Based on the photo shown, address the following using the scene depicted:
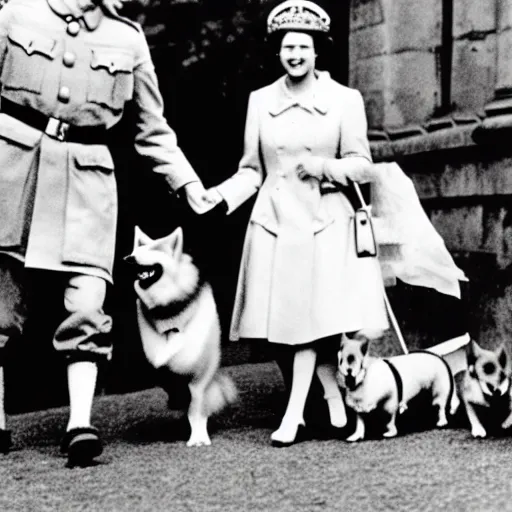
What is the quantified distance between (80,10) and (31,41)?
0.31 meters

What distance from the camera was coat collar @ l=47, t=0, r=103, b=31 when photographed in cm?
645

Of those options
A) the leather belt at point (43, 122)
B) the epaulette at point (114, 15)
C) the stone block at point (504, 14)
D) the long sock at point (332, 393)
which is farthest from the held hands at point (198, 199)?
Answer: the stone block at point (504, 14)

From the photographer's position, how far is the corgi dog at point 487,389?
6.56 metres

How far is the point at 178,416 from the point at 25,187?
1.93 metres

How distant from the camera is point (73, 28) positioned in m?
6.45

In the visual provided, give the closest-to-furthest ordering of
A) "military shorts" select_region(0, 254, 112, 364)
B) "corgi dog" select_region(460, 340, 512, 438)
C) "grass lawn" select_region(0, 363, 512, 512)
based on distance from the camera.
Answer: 1. "grass lawn" select_region(0, 363, 512, 512)
2. "military shorts" select_region(0, 254, 112, 364)
3. "corgi dog" select_region(460, 340, 512, 438)

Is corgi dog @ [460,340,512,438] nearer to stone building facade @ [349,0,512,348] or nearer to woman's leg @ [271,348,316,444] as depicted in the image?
woman's leg @ [271,348,316,444]

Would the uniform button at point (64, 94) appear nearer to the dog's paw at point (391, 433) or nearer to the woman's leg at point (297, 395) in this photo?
the woman's leg at point (297, 395)

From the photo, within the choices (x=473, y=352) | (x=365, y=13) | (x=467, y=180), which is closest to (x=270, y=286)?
(x=473, y=352)

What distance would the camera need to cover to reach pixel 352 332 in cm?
691

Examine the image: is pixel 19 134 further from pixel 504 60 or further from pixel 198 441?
pixel 504 60

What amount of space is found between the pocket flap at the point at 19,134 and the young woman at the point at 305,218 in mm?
953

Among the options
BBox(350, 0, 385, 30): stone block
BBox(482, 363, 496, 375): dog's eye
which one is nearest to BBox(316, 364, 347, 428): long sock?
BBox(482, 363, 496, 375): dog's eye

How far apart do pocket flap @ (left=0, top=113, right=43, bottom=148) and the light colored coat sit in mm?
1031
